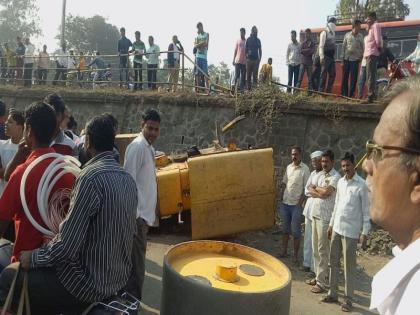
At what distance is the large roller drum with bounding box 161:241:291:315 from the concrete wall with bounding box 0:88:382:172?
600 cm

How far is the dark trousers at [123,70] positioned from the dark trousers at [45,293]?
11802mm

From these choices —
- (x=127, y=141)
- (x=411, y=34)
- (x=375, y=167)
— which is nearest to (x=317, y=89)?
(x=411, y=34)

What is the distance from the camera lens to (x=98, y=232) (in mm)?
2533

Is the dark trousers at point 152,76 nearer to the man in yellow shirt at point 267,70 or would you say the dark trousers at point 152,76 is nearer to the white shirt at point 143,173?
the man in yellow shirt at point 267,70

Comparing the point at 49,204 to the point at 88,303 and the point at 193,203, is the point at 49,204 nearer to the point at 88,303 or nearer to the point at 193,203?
the point at 88,303

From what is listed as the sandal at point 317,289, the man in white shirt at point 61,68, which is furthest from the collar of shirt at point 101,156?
the man in white shirt at point 61,68

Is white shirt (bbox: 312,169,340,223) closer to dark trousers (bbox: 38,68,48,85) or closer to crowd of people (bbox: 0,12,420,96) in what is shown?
crowd of people (bbox: 0,12,420,96)

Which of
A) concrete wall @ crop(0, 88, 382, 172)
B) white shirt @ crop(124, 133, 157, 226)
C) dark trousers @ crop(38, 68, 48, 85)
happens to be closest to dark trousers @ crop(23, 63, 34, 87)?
dark trousers @ crop(38, 68, 48, 85)

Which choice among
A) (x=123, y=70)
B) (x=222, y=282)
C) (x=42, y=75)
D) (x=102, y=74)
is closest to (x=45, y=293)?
(x=222, y=282)

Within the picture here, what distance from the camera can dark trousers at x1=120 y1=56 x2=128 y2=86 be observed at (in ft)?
45.5

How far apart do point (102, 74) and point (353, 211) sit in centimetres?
1231

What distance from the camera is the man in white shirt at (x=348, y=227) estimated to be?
5270 mm

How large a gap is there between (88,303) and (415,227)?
208 centimetres

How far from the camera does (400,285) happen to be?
97cm
